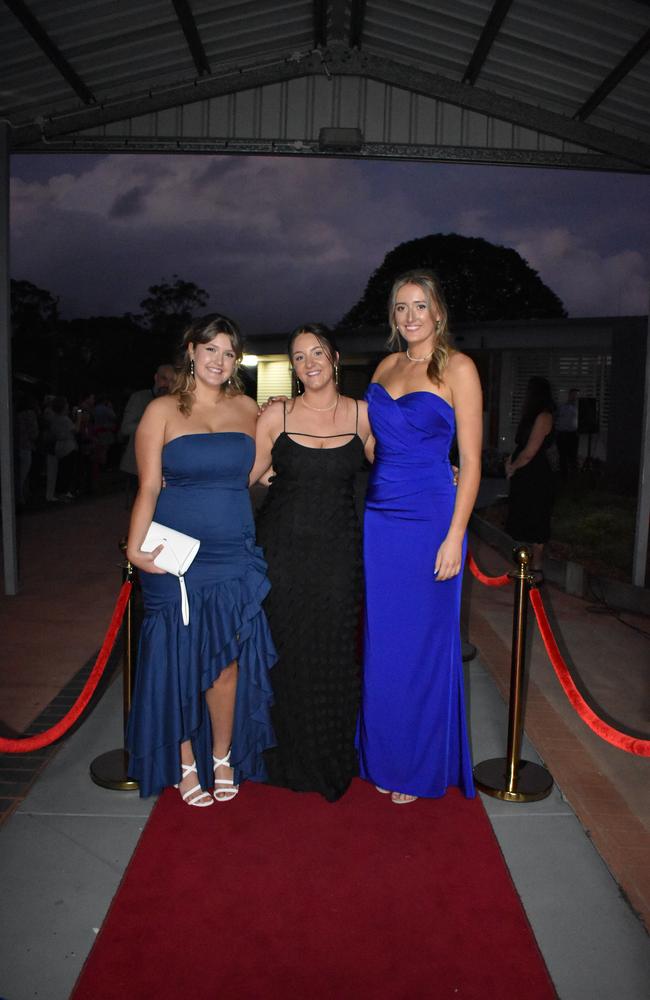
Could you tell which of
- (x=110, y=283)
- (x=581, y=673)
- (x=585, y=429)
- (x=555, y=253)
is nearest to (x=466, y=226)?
(x=555, y=253)

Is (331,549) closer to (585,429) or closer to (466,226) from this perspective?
(585,429)

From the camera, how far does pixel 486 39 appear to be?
6.81 m

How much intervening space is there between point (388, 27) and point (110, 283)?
57.9 meters

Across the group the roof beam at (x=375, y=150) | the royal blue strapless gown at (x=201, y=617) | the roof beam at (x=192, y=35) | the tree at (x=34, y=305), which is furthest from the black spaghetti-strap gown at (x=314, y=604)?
the tree at (x=34, y=305)

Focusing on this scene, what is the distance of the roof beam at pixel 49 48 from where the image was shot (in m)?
6.01

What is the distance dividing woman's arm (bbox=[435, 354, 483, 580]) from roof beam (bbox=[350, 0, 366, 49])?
203 inches

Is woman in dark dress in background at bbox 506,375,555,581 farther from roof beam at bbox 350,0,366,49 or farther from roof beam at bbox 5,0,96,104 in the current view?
roof beam at bbox 5,0,96,104

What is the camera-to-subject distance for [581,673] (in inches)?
211

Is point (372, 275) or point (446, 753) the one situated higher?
point (372, 275)

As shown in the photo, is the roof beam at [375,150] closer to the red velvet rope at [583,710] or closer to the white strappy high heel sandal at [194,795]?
the red velvet rope at [583,710]

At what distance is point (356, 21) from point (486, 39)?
3.99ft

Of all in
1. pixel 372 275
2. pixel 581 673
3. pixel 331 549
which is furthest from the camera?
pixel 372 275

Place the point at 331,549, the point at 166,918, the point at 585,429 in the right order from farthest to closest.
→ the point at 585,429 < the point at 331,549 < the point at 166,918

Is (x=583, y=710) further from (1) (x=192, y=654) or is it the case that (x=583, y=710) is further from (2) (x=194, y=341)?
(2) (x=194, y=341)
